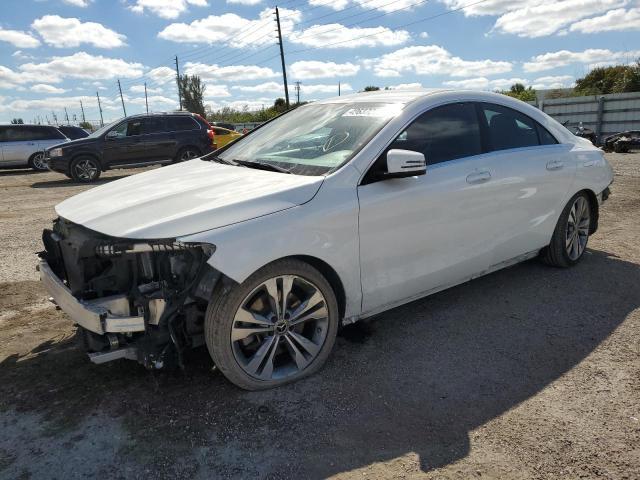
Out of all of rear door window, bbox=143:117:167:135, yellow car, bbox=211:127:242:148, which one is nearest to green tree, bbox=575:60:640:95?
yellow car, bbox=211:127:242:148

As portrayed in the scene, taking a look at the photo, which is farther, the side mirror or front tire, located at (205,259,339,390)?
the side mirror

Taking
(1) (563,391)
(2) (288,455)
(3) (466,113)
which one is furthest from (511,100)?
(2) (288,455)

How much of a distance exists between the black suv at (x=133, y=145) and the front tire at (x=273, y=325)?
12357 millimetres

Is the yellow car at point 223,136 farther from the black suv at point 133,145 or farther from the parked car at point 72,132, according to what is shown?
the black suv at point 133,145

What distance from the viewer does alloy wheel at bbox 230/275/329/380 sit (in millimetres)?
2814

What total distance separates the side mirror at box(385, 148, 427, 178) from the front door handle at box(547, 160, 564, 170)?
5.94 ft

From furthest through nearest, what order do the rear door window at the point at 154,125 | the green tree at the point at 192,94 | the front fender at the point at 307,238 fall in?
the green tree at the point at 192,94 < the rear door window at the point at 154,125 < the front fender at the point at 307,238

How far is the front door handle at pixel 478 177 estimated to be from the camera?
3.65 metres

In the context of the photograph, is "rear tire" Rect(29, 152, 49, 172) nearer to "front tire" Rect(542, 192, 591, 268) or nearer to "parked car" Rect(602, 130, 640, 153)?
"front tire" Rect(542, 192, 591, 268)

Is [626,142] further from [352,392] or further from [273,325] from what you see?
[273,325]

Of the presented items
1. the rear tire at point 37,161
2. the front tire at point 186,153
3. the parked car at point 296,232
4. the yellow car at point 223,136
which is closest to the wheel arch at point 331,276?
the parked car at point 296,232

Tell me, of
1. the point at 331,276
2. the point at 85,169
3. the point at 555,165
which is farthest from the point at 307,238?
the point at 85,169

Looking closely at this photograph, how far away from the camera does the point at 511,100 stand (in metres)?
4.40

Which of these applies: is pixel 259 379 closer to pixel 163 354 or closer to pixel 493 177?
pixel 163 354
